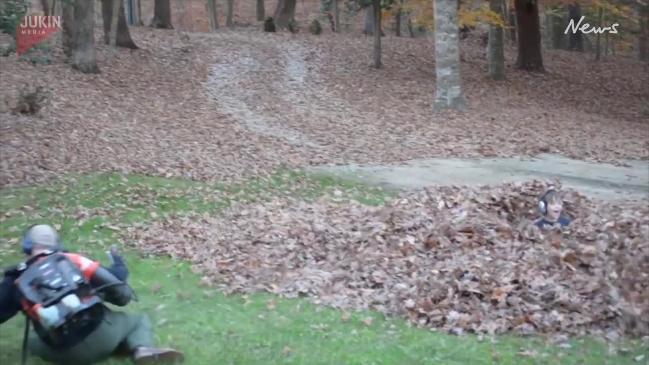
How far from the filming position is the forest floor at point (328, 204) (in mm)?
7793

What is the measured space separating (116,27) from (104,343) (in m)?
24.3

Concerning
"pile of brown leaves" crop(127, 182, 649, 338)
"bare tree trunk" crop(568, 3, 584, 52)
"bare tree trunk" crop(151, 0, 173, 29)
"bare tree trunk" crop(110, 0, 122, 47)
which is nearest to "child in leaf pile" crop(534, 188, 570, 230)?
"pile of brown leaves" crop(127, 182, 649, 338)

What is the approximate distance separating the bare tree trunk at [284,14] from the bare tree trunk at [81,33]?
16659 millimetres

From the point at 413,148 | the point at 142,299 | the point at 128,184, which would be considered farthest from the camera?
the point at 413,148

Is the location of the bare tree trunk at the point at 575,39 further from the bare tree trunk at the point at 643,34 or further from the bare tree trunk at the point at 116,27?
the bare tree trunk at the point at 116,27

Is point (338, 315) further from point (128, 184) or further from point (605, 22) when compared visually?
point (605, 22)

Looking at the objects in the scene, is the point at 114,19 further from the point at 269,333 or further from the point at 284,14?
A: the point at 269,333

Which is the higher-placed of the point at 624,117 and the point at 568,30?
the point at 568,30

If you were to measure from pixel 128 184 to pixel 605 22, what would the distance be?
3017 centimetres

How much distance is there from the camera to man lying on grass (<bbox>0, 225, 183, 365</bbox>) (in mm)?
6055

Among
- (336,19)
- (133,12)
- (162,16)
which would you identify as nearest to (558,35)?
(336,19)

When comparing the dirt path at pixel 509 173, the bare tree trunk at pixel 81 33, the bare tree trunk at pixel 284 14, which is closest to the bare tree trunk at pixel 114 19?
the bare tree trunk at pixel 81 33

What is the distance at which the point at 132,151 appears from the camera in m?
17.3

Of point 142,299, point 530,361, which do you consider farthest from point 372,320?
point 142,299
